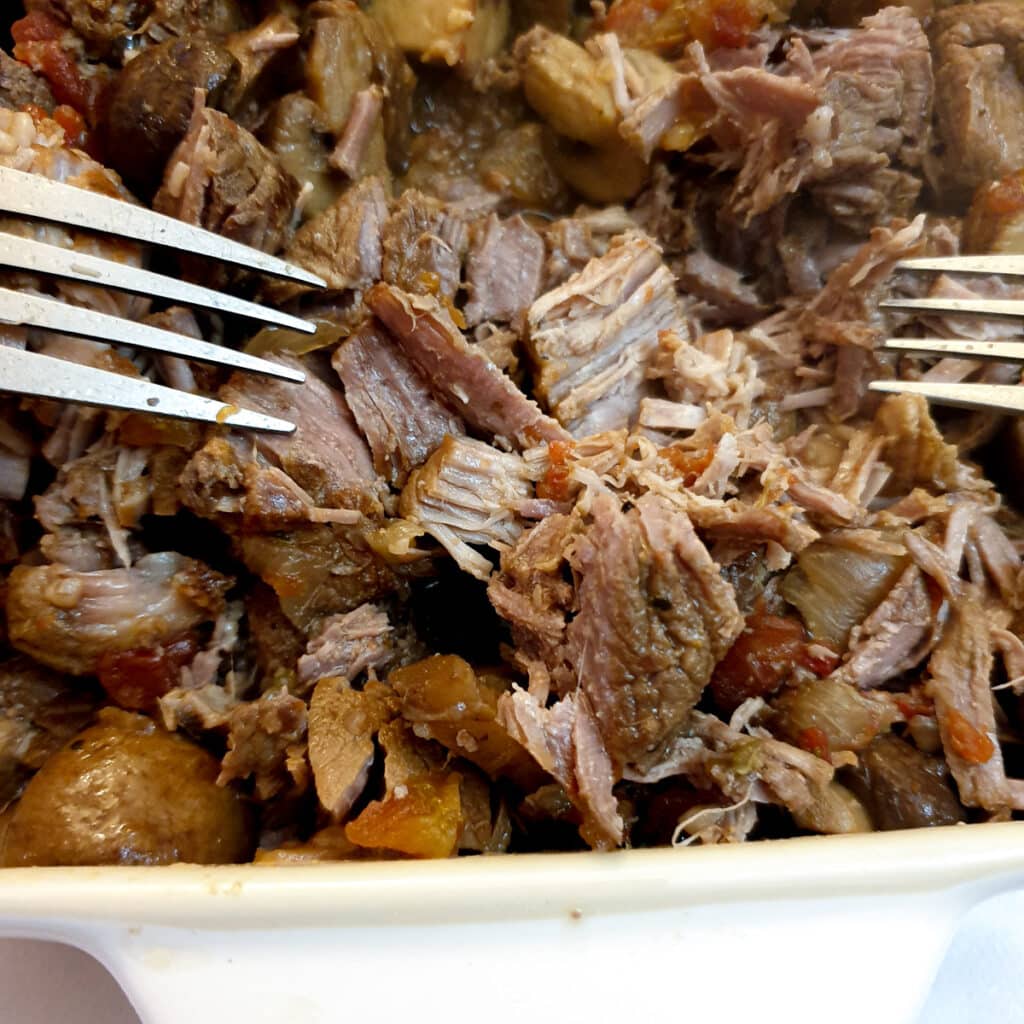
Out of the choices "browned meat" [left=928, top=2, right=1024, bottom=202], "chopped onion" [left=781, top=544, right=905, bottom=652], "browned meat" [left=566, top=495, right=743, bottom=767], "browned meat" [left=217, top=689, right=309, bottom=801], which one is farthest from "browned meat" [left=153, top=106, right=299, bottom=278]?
"browned meat" [left=928, top=2, right=1024, bottom=202]

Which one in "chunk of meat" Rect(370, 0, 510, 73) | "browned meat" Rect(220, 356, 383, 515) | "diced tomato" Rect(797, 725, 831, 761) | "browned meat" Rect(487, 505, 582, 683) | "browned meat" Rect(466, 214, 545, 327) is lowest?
"diced tomato" Rect(797, 725, 831, 761)

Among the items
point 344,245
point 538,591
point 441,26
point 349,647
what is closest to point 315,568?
point 349,647

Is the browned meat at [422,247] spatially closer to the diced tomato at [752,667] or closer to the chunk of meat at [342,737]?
the chunk of meat at [342,737]

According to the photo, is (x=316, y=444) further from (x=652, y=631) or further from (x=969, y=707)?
(x=969, y=707)

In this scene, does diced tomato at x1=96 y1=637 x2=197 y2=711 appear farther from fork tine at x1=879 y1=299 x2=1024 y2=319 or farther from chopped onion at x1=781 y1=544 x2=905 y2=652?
fork tine at x1=879 y1=299 x2=1024 y2=319

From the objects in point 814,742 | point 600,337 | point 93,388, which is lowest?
point 814,742

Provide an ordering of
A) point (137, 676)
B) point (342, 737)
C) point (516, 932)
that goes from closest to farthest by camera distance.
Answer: point (516, 932) < point (342, 737) < point (137, 676)
